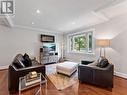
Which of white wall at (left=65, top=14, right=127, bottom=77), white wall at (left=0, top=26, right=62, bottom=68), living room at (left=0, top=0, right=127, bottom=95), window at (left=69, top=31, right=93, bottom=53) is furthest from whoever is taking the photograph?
window at (left=69, top=31, right=93, bottom=53)

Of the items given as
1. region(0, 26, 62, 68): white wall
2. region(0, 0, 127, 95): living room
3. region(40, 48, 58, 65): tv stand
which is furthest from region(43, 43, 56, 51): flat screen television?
region(0, 26, 62, 68): white wall

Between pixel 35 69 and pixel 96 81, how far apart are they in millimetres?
1923

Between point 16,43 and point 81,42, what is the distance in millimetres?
4100

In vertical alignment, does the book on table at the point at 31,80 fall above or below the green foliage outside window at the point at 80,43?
below

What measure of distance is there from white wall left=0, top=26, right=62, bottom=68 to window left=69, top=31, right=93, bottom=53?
2.55 meters

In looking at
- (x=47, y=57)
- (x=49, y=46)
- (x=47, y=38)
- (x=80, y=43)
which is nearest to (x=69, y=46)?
(x=80, y=43)

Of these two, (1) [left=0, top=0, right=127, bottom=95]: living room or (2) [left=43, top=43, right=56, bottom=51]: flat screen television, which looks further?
(2) [left=43, top=43, right=56, bottom=51]: flat screen television

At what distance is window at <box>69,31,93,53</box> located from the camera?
579cm

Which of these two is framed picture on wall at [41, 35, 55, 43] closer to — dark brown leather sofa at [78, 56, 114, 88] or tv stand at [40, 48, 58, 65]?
tv stand at [40, 48, 58, 65]

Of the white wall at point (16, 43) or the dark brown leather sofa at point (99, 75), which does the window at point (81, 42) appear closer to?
the white wall at point (16, 43)

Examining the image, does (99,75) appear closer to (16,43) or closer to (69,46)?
(16,43)

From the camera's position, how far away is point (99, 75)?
285 cm

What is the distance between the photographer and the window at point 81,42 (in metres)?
5.79

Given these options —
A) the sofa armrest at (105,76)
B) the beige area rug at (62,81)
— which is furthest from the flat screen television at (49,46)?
the sofa armrest at (105,76)
